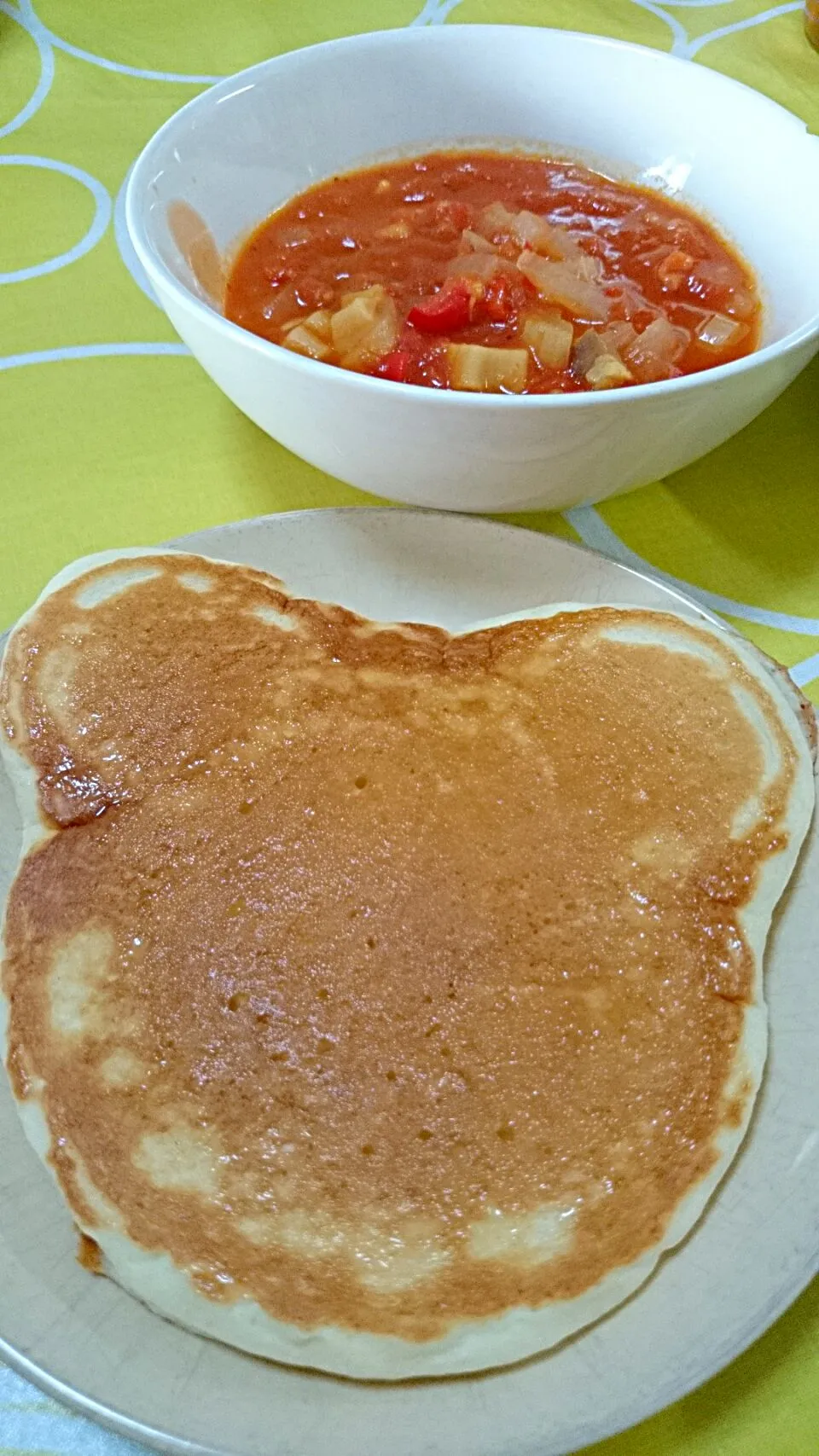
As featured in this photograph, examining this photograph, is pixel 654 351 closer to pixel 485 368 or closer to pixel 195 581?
pixel 485 368

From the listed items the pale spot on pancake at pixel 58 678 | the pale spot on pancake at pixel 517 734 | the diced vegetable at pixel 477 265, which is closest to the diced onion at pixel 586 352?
the diced vegetable at pixel 477 265

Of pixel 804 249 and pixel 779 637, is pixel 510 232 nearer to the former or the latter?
pixel 804 249

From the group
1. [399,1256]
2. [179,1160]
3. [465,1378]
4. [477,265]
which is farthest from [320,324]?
[465,1378]

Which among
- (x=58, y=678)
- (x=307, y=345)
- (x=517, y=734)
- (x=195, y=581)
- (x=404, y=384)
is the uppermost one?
(x=404, y=384)

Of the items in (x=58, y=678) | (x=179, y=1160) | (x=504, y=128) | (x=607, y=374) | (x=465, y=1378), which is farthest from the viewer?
(x=504, y=128)

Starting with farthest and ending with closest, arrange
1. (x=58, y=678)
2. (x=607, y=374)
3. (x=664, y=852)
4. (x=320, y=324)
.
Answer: (x=320, y=324) → (x=607, y=374) → (x=58, y=678) → (x=664, y=852)

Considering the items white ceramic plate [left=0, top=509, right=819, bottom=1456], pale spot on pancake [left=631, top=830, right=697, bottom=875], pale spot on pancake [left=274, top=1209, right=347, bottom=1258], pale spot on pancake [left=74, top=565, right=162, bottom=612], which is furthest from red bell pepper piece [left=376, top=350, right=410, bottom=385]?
pale spot on pancake [left=274, top=1209, right=347, bottom=1258]

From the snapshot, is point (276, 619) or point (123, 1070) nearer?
point (123, 1070)
